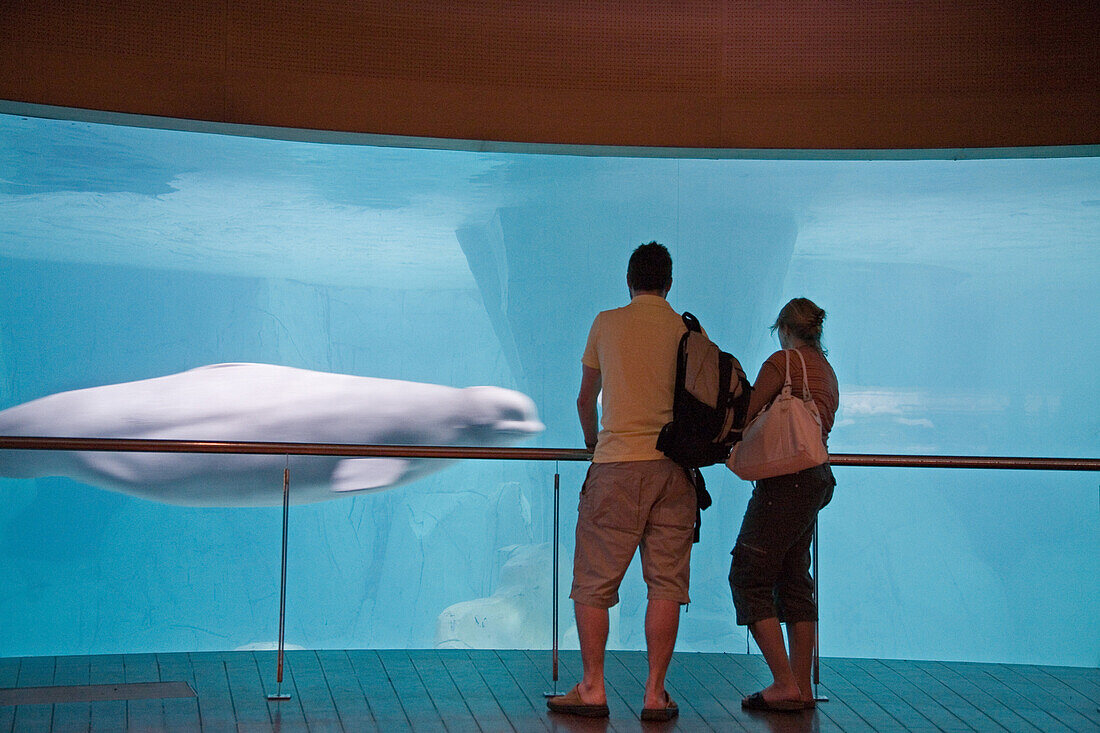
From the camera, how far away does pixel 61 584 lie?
347 cm

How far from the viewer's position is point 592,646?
115 inches


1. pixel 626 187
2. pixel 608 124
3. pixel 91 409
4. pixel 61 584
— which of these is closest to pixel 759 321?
pixel 626 187

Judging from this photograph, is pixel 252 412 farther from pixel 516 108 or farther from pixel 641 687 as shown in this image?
pixel 641 687

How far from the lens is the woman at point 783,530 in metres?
2.99

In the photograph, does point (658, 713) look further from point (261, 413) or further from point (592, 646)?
point (261, 413)

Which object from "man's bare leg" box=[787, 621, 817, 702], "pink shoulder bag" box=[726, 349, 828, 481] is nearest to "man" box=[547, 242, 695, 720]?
"pink shoulder bag" box=[726, 349, 828, 481]

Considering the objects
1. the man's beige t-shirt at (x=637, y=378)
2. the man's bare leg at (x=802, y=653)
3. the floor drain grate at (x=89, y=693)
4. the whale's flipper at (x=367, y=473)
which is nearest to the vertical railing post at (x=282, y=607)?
the floor drain grate at (x=89, y=693)

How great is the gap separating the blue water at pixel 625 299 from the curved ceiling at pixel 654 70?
833 millimetres

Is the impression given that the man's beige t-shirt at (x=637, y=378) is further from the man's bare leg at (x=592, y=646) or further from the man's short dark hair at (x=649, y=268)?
the man's bare leg at (x=592, y=646)

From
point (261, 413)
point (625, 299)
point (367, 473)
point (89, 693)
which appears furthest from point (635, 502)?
point (625, 299)

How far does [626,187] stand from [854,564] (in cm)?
240

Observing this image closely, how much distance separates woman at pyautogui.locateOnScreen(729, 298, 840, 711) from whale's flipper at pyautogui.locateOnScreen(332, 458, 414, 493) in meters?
1.28

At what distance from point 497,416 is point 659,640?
8.32ft

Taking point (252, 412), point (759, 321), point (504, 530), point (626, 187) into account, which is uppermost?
point (626, 187)
